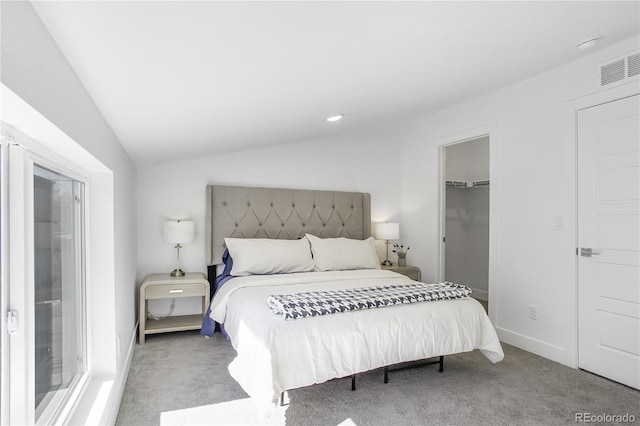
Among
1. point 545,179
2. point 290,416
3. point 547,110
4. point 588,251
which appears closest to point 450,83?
point 547,110

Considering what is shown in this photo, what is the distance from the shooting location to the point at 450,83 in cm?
278

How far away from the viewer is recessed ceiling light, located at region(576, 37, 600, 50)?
7.85ft

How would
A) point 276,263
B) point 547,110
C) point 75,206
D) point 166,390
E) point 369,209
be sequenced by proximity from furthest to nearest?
1. point 369,209
2. point 276,263
3. point 547,110
4. point 166,390
5. point 75,206

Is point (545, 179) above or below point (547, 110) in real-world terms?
below

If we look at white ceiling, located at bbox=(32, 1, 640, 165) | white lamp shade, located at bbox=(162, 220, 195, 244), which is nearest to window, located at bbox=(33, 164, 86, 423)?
white ceiling, located at bbox=(32, 1, 640, 165)

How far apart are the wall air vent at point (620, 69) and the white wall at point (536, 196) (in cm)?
5

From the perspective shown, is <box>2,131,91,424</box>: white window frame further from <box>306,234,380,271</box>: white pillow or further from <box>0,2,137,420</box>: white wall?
<box>306,234,380,271</box>: white pillow

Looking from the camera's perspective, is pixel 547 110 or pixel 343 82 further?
pixel 547 110

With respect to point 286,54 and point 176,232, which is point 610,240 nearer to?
point 286,54

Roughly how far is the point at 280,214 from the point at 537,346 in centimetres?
278

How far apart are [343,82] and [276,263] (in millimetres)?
1980

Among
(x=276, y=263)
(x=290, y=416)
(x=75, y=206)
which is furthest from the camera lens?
(x=276, y=263)

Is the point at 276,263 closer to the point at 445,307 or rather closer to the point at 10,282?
the point at 445,307

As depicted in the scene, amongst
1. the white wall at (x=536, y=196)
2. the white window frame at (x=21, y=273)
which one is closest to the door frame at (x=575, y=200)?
the white wall at (x=536, y=196)
